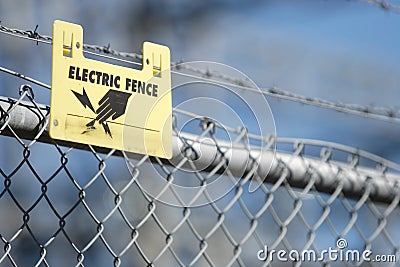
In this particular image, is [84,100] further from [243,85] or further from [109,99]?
[243,85]

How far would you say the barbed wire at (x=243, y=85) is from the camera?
1.36 metres

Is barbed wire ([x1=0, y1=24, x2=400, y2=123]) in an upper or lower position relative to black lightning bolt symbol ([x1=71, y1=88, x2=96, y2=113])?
upper

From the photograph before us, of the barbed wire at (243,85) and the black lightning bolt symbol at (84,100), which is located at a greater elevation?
the barbed wire at (243,85)

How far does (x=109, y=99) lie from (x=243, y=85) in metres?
0.33

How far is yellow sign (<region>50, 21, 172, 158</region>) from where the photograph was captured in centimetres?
130

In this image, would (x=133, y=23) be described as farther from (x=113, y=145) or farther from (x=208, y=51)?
(x=113, y=145)

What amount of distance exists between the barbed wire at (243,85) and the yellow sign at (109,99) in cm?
3

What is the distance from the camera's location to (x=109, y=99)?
4.39 feet

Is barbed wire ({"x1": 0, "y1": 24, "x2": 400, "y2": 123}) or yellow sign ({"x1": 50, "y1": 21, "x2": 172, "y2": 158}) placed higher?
barbed wire ({"x1": 0, "y1": 24, "x2": 400, "y2": 123})

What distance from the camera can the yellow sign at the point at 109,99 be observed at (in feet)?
4.25

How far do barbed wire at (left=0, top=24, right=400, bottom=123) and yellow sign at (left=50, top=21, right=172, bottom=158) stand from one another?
0.03 meters

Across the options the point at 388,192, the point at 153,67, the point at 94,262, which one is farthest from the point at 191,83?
the point at 94,262

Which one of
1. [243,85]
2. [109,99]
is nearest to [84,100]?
[109,99]

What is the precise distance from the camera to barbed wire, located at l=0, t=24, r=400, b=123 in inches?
53.5
